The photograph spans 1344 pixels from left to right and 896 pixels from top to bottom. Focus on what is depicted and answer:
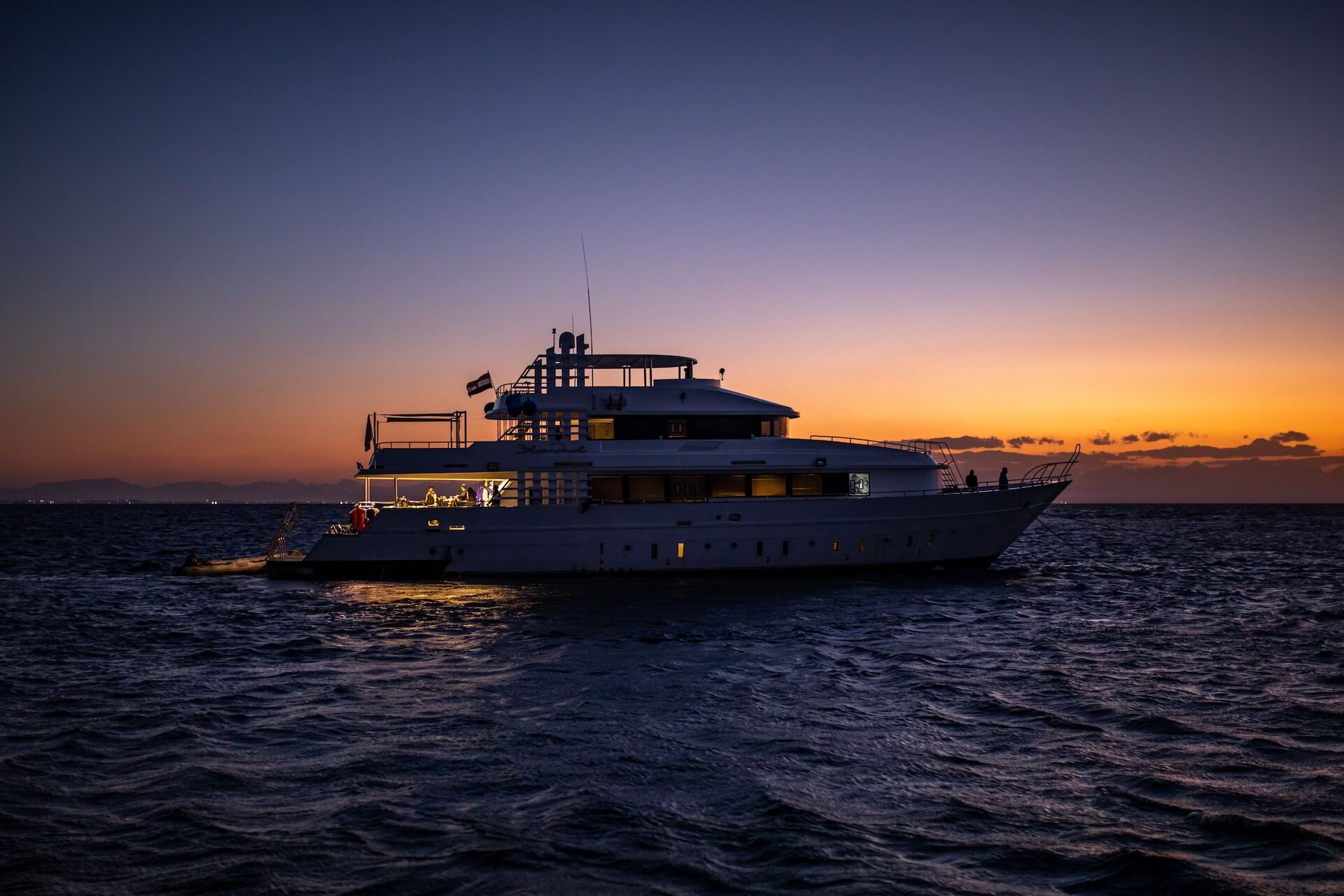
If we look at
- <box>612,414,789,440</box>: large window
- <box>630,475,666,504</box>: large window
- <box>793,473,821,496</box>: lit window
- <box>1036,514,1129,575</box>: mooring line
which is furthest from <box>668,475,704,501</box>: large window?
<box>1036,514,1129,575</box>: mooring line

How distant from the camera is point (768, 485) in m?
30.3

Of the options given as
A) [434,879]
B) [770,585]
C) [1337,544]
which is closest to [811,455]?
[770,585]

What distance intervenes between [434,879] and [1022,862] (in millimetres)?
5697

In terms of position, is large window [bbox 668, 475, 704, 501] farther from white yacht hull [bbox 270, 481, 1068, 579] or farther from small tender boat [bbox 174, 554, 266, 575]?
small tender boat [bbox 174, 554, 266, 575]

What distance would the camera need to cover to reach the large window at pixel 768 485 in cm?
3019

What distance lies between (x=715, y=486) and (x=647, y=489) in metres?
2.48

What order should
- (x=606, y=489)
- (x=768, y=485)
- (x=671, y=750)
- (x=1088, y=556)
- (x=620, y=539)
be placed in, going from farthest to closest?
(x=1088, y=556)
(x=768, y=485)
(x=606, y=489)
(x=620, y=539)
(x=671, y=750)

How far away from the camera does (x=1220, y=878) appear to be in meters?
7.79


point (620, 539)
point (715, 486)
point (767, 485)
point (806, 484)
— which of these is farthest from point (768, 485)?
point (620, 539)

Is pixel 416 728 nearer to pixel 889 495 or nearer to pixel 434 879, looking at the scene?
pixel 434 879

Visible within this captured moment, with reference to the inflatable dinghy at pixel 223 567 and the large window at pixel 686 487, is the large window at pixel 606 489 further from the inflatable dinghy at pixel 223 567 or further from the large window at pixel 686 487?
the inflatable dinghy at pixel 223 567

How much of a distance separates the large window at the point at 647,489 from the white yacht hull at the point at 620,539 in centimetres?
98

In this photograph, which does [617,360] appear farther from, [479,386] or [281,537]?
[281,537]

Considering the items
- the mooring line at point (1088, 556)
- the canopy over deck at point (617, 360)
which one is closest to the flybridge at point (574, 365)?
the canopy over deck at point (617, 360)
